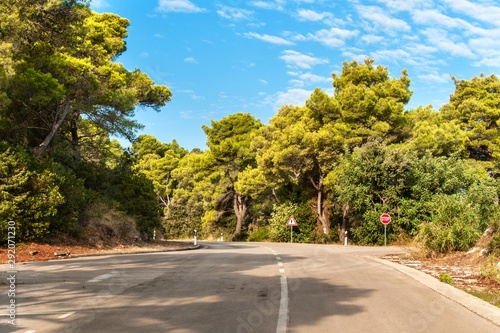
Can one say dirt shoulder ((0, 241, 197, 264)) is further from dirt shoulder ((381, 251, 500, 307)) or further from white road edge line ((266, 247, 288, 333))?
dirt shoulder ((381, 251, 500, 307))

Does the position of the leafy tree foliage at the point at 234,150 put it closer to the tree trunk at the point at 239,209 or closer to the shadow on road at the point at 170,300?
the tree trunk at the point at 239,209

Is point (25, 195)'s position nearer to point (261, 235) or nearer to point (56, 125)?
point (56, 125)

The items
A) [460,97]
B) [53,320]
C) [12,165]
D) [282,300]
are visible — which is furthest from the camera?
[460,97]

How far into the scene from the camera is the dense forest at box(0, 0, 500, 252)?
18125 mm

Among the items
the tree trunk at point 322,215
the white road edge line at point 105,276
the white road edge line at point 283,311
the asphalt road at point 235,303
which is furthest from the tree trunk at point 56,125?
the tree trunk at point 322,215

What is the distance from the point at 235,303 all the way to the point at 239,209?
164ft

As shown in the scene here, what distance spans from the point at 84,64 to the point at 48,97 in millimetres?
2749

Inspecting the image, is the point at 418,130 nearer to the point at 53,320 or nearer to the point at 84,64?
the point at 84,64

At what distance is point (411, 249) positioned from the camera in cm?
1972

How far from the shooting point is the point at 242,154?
5419 cm

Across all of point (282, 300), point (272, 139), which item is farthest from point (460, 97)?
point (282, 300)

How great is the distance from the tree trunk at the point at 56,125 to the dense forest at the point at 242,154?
80mm

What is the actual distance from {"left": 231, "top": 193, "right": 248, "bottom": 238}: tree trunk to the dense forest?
22cm

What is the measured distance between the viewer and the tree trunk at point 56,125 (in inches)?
848
